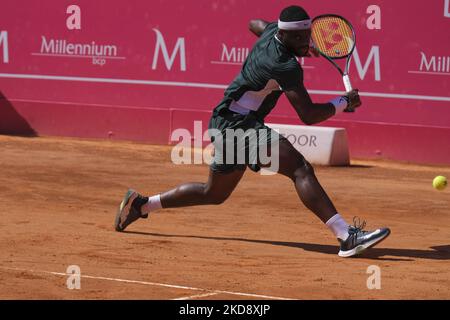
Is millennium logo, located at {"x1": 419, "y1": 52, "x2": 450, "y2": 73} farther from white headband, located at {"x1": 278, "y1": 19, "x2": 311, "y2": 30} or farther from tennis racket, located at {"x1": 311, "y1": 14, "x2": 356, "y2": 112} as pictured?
white headband, located at {"x1": 278, "y1": 19, "x2": 311, "y2": 30}

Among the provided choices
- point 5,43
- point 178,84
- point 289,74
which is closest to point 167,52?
point 178,84

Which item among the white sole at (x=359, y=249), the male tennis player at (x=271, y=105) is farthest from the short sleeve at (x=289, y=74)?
the white sole at (x=359, y=249)

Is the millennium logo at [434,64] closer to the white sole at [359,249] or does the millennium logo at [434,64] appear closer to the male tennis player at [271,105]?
the male tennis player at [271,105]

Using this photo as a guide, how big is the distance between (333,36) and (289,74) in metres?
1.14

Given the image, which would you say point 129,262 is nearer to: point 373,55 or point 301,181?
point 301,181

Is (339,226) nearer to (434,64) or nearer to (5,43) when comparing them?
(434,64)

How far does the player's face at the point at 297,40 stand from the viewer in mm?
7230

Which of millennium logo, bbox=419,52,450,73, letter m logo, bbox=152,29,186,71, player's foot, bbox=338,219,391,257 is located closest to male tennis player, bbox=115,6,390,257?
player's foot, bbox=338,219,391,257

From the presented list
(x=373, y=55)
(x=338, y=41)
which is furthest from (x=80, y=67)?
(x=338, y=41)

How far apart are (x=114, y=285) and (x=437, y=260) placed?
2.48m

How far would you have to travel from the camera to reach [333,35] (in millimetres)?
8141

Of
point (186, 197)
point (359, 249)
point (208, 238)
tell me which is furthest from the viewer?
point (208, 238)

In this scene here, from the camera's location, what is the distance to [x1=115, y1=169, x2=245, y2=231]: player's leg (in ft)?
24.9

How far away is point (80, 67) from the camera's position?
51.9 ft
